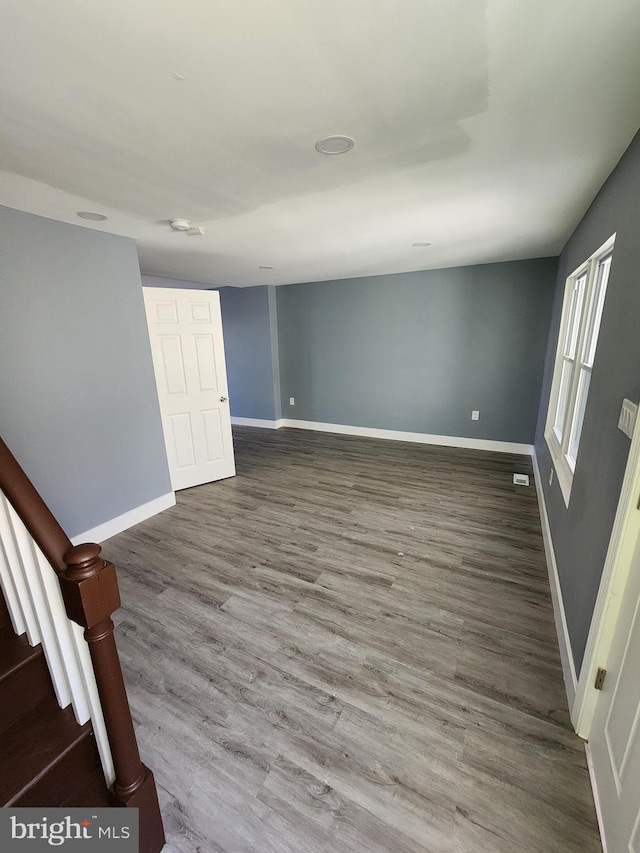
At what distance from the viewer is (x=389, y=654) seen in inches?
70.7

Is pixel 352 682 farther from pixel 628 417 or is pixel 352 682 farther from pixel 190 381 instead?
pixel 190 381

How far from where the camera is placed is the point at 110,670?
3.11 feet

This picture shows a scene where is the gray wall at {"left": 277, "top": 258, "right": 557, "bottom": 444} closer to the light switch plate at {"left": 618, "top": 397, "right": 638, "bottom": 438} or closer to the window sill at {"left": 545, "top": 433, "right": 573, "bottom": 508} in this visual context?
the window sill at {"left": 545, "top": 433, "right": 573, "bottom": 508}

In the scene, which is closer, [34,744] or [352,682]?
[34,744]

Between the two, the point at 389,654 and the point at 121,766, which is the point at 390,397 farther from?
the point at 121,766

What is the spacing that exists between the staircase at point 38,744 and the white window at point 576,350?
2398mm

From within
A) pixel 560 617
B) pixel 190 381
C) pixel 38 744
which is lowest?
pixel 560 617

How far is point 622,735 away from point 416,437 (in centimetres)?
416

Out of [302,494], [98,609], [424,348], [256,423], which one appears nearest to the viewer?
[98,609]

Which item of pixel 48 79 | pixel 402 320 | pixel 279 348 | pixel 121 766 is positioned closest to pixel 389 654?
pixel 121 766

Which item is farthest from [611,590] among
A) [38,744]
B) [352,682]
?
[38,744]

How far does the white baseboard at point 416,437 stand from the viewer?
15.1 feet

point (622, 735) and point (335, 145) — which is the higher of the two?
point (335, 145)

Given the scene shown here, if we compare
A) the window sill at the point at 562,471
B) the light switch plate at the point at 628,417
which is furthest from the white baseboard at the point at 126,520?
the light switch plate at the point at 628,417
